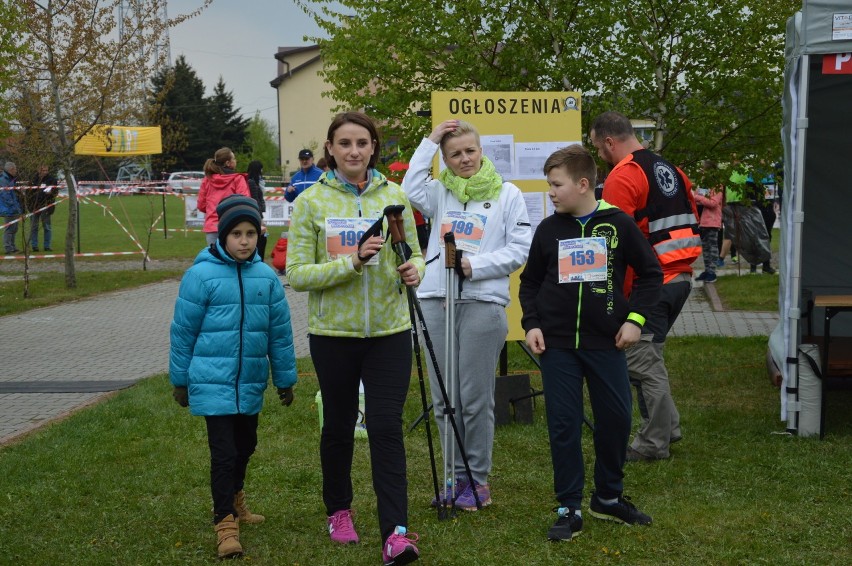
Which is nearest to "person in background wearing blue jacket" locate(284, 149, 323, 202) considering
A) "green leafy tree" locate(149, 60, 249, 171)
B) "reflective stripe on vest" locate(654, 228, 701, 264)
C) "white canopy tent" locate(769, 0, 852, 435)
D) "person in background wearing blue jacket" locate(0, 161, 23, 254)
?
"white canopy tent" locate(769, 0, 852, 435)

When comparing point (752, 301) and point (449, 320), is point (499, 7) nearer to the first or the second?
point (752, 301)

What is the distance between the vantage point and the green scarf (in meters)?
5.62

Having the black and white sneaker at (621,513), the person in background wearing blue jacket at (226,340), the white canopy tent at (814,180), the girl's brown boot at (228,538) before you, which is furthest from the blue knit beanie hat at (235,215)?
the white canopy tent at (814,180)

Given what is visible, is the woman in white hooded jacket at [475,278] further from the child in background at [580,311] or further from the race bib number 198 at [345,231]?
the race bib number 198 at [345,231]

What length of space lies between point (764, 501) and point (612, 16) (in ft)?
22.3

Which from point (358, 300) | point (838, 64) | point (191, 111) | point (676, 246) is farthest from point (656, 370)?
point (191, 111)

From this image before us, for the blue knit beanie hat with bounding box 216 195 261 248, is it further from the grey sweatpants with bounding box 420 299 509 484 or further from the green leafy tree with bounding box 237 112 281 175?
the green leafy tree with bounding box 237 112 281 175

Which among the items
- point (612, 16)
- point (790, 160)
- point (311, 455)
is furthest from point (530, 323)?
point (612, 16)

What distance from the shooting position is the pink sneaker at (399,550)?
4664mm

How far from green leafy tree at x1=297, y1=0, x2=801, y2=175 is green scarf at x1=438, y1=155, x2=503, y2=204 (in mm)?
6261

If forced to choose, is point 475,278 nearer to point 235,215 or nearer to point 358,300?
point 358,300

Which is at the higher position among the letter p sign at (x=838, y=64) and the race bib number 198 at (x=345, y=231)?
the letter p sign at (x=838, y=64)

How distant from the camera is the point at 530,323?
515 centimetres

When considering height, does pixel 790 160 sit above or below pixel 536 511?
above
